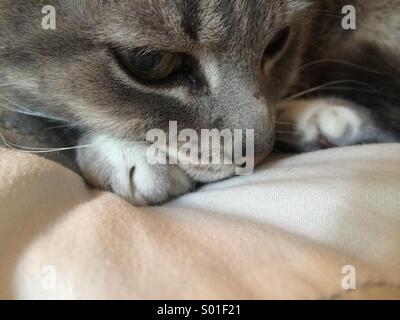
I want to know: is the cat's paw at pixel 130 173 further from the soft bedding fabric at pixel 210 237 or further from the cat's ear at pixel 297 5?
the cat's ear at pixel 297 5

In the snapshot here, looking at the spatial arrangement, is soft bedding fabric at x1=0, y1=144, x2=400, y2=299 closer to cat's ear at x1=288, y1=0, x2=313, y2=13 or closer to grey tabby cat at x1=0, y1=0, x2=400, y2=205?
grey tabby cat at x1=0, y1=0, x2=400, y2=205

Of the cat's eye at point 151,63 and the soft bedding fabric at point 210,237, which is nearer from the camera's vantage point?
the soft bedding fabric at point 210,237

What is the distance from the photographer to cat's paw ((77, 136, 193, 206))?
88cm

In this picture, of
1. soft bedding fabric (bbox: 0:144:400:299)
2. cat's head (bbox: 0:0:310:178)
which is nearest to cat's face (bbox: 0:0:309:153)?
cat's head (bbox: 0:0:310:178)

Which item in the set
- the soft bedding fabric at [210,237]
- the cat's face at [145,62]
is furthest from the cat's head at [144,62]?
the soft bedding fabric at [210,237]

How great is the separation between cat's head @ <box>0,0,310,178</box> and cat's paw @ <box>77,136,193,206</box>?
3cm

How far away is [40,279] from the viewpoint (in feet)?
2.15

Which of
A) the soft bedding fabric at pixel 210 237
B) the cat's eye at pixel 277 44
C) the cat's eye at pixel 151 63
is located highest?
the cat's eye at pixel 277 44

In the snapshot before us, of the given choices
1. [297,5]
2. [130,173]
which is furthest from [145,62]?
[297,5]

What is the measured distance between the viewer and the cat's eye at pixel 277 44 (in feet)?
3.29

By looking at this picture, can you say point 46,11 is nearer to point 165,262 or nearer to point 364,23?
point 165,262

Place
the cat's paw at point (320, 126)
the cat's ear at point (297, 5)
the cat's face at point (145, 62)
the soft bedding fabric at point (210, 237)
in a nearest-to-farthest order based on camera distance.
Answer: the soft bedding fabric at point (210, 237)
the cat's face at point (145, 62)
the cat's ear at point (297, 5)
the cat's paw at point (320, 126)

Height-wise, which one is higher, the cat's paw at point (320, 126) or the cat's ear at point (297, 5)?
the cat's ear at point (297, 5)

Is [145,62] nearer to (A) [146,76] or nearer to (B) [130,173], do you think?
(A) [146,76]
